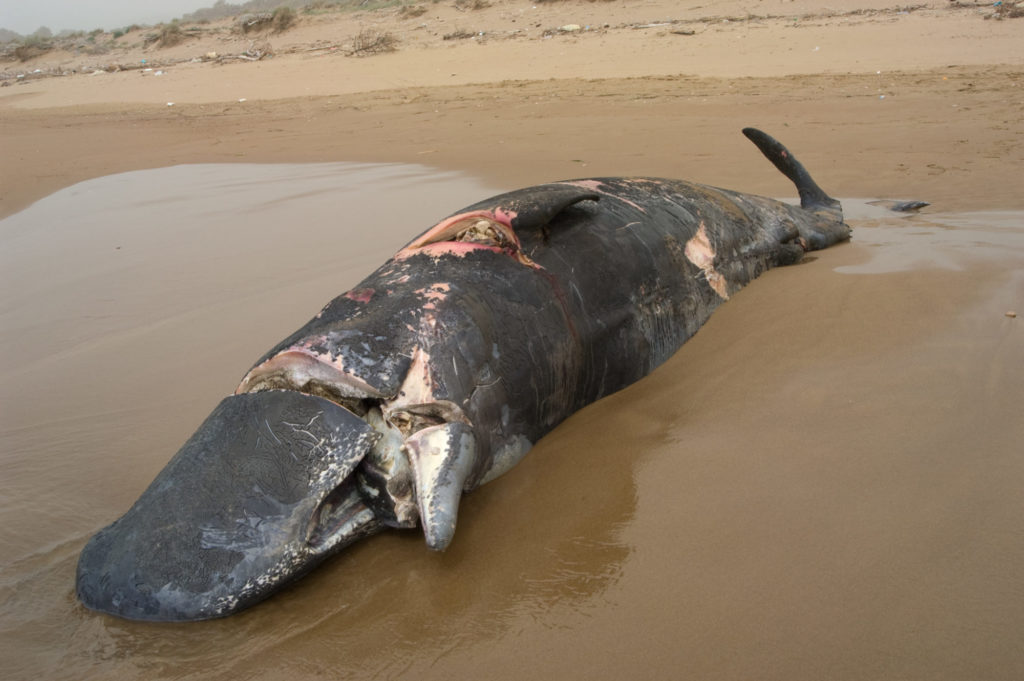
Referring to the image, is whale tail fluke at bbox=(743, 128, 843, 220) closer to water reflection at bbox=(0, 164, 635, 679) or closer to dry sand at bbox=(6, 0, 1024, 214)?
dry sand at bbox=(6, 0, 1024, 214)

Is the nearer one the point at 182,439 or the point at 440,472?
the point at 440,472

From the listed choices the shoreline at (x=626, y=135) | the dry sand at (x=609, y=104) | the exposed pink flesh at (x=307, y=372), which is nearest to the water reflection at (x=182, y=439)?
the exposed pink flesh at (x=307, y=372)

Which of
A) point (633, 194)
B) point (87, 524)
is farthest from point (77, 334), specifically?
point (633, 194)

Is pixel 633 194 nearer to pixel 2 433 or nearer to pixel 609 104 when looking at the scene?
pixel 2 433

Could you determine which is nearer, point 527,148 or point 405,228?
point 405,228

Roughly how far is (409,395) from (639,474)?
748 mm

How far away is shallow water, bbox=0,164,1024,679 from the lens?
74.0 inches

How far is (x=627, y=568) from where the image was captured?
2131 mm

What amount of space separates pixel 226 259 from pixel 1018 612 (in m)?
4.56

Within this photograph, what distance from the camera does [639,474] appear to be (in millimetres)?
2531

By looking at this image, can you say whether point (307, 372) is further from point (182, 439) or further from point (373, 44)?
point (373, 44)

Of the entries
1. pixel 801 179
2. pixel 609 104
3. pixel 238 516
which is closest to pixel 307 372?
pixel 238 516

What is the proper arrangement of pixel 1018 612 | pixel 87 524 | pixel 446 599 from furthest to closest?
pixel 87 524 → pixel 446 599 → pixel 1018 612

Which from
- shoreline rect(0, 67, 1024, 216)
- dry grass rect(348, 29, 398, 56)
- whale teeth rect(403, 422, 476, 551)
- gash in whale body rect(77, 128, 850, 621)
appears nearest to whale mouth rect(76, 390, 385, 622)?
gash in whale body rect(77, 128, 850, 621)
